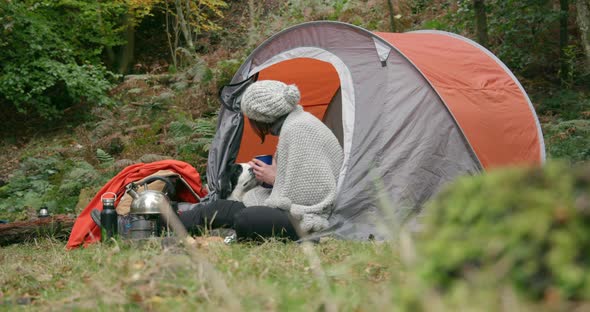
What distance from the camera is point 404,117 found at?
16.7 ft

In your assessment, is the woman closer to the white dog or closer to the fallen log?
the white dog

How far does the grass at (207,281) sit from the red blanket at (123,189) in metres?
1.38

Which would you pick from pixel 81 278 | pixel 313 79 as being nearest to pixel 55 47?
pixel 313 79

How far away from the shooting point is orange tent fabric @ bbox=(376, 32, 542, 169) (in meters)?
5.20

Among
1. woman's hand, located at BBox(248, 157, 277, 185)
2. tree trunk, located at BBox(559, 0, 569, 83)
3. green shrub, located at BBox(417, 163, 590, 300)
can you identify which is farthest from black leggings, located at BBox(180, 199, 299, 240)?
tree trunk, located at BBox(559, 0, 569, 83)

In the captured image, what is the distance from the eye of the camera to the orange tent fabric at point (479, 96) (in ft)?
17.1

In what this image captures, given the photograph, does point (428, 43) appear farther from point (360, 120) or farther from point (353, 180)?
point (353, 180)

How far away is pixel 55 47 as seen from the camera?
12.5 metres

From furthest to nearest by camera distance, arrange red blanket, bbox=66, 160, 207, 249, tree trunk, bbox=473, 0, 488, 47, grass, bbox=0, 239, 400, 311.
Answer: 1. tree trunk, bbox=473, 0, 488, 47
2. red blanket, bbox=66, 160, 207, 249
3. grass, bbox=0, 239, 400, 311

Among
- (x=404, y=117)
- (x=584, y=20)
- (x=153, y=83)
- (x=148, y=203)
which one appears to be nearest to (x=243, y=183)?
(x=148, y=203)

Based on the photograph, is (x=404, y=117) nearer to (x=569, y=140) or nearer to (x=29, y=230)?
(x=569, y=140)

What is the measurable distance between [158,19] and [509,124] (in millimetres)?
12127

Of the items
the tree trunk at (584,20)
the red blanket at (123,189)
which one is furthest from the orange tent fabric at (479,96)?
the tree trunk at (584,20)

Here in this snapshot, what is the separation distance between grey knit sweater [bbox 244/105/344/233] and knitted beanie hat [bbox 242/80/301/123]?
0.51 ft
